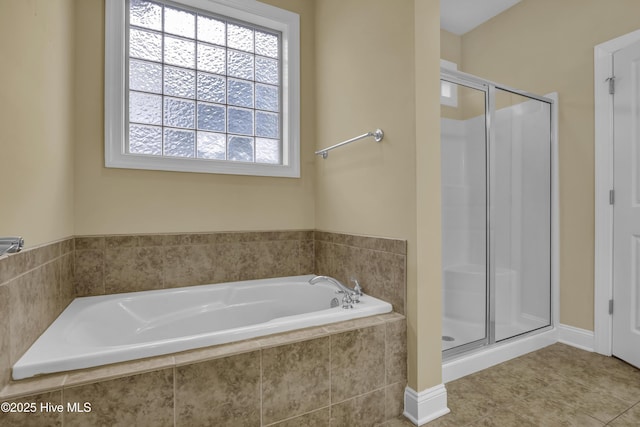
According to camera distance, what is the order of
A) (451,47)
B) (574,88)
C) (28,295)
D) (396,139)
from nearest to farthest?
(28,295) → (396,139) → (574,88) → (451,47)

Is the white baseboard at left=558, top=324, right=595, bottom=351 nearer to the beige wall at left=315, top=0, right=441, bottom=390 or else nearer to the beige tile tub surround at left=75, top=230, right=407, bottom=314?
the beige wall at left=315, top=0, right=441, bottom=390

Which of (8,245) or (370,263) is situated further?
(370,263)

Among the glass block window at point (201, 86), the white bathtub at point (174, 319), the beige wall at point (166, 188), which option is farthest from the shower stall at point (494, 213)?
the glass block window at point (201, 86)

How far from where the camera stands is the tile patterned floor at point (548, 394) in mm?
1526

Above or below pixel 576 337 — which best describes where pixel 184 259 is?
above

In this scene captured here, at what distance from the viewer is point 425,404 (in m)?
1.56

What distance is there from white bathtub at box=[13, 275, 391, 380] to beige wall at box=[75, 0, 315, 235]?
0.43 metres

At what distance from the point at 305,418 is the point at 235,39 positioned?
2480mm

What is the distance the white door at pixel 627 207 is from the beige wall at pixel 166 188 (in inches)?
82.3

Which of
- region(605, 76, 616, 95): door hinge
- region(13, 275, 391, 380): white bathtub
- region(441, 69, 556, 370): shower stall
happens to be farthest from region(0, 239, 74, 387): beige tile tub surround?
region(605, 76, 616, 95): door hinge

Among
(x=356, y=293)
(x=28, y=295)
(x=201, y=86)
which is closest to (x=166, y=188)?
(x=201, y=86)

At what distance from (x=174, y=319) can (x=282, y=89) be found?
1.82 meters

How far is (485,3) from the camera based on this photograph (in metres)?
2.89

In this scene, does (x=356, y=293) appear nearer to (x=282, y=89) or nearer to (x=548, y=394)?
(x=548, y=394)
